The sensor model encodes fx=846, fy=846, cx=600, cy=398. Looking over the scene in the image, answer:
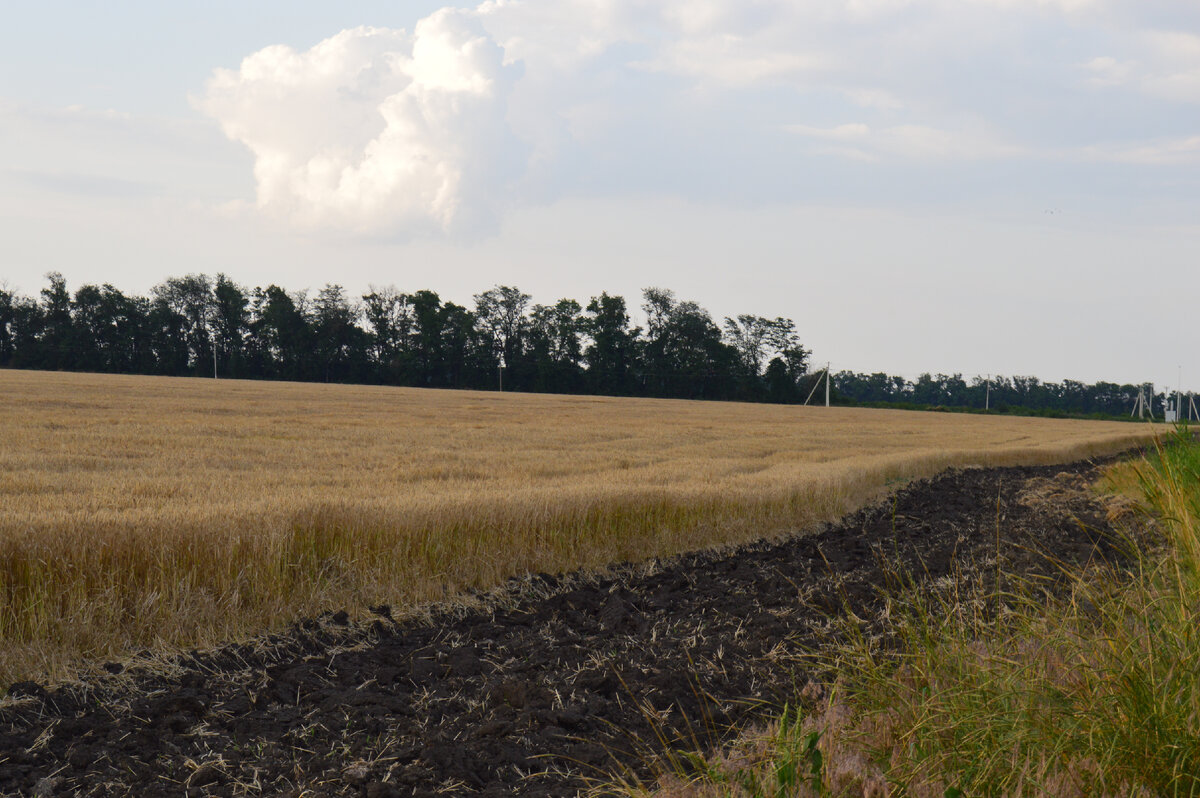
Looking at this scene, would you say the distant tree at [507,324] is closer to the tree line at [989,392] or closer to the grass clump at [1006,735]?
the tree line at [989,392]

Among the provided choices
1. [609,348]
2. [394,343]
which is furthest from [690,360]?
[394,343]

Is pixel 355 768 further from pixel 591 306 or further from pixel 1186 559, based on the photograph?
pixel 591 306

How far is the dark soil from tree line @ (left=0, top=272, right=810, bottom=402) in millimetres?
81073

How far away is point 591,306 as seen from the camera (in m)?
93.5

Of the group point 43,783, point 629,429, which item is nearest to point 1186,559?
point 43,783

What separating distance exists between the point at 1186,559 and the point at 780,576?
372 cm

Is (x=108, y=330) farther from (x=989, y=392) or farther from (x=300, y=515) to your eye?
(x=989, y=392)

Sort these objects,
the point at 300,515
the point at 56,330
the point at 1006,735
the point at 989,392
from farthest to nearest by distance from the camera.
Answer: the point at 989,392, the point at 56,330, the point at 300,515, the point at 1006,735

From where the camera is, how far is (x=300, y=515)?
23.6 ft

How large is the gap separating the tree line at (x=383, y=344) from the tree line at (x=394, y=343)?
0.43 ft

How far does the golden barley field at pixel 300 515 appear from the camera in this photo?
5809mm

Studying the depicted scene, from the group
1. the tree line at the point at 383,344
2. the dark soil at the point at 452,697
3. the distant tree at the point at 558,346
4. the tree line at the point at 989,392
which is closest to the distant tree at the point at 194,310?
the tree line at the point at 383,344

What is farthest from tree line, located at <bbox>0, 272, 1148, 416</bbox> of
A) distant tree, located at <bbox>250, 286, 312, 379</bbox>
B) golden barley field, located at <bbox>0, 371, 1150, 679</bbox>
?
golden barley field, located at <bbox>0, 371, 1150, 679</bbox>

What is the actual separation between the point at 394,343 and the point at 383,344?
1322 mm
